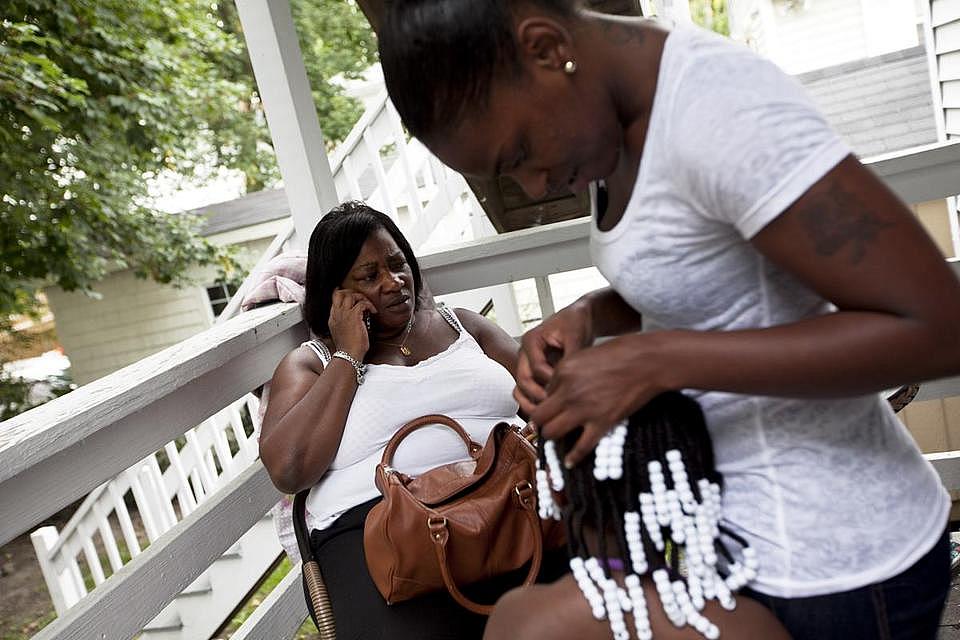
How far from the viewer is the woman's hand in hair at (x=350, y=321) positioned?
2.00 m

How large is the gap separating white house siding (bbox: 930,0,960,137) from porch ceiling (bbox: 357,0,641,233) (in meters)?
1.87

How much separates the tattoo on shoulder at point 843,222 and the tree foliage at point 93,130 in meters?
5.38

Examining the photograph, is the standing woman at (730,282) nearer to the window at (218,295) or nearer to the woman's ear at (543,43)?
the woman's ear at (543,43)

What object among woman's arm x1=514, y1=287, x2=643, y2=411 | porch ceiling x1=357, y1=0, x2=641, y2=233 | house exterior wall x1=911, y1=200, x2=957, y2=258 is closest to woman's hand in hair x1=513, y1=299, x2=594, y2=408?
woman's arm x1=514, y1=287, x2=643, y2=411

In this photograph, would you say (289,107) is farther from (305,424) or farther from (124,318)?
(124,318)

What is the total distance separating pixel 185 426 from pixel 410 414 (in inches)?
18.7

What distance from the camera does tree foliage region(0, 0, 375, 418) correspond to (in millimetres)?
5758

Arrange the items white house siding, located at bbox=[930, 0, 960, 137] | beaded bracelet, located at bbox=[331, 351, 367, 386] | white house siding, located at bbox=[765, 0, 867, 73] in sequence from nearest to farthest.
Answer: beaded bracelet, located at bbox=[331, 351, 367, 386]
white house siding, located at bbox=[930, 0, 960, 137]
white house siding, located at bbox=[765, 0, 867, 73]

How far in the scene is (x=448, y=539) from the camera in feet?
5.14

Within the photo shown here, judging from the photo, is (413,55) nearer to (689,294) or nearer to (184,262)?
(689,294)

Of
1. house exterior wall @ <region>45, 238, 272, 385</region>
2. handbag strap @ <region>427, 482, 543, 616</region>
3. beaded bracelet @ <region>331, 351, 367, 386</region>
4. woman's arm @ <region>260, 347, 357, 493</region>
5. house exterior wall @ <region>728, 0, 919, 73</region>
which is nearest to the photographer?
handbag strap @ <region>427, 482, 543, 616</region>

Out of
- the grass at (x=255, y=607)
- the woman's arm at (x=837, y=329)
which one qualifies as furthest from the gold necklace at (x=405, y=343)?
the grass at (x=255, y=607)

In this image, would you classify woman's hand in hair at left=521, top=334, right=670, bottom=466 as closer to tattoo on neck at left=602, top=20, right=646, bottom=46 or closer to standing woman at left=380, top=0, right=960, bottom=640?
standing woman at left=380, top=0, right=960, bottom=640

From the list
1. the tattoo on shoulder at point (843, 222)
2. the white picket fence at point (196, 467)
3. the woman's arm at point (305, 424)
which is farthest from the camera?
the white picket fence at point (196, 467)
